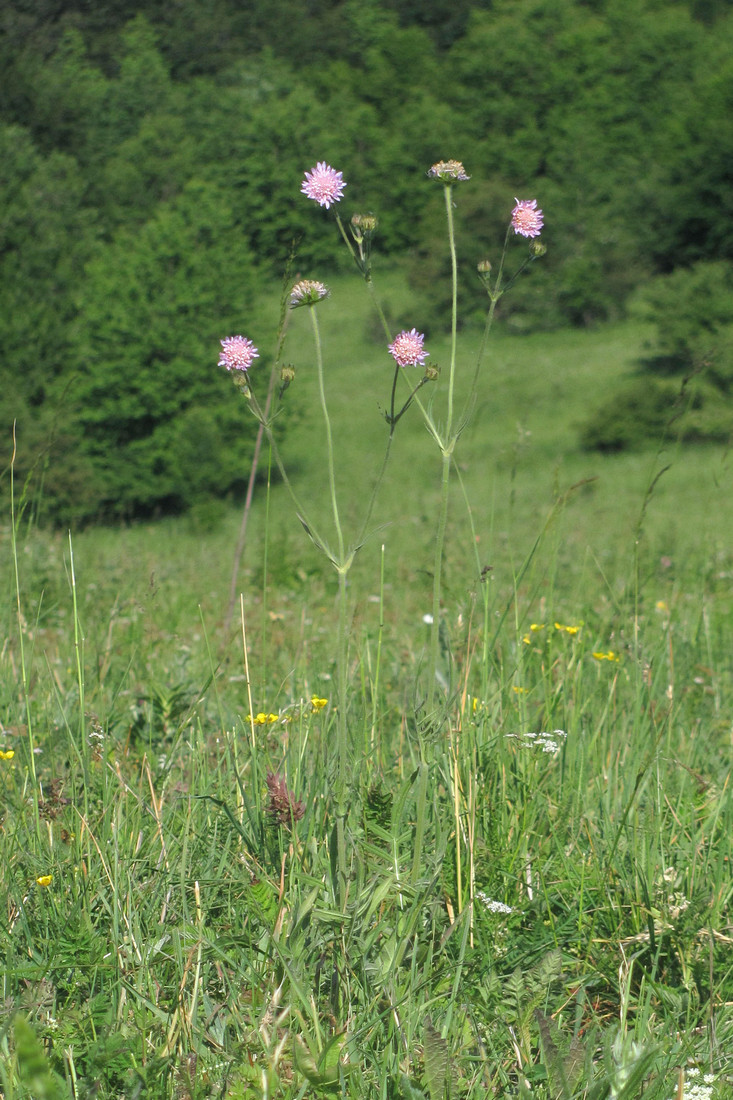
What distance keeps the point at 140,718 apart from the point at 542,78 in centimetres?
5719

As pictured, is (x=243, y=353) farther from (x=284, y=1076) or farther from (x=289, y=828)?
(x=284, y=1076)

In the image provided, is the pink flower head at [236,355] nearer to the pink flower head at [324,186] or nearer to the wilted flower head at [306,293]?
the wilted flower head at [306,293]

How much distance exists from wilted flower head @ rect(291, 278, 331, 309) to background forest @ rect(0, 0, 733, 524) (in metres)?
0.20

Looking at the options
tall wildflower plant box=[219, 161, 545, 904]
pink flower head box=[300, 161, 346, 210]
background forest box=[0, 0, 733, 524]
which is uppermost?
background forest box=[0, 0, 733, 524]

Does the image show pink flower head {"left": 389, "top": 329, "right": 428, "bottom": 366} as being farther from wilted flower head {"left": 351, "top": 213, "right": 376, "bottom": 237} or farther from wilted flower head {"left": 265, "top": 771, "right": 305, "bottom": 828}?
wilted flower head {"left": 265, "top": 771, "right": 305, "bottom": 828}

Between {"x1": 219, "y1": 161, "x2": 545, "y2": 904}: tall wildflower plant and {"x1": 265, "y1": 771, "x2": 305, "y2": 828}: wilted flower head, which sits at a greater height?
{"x1": 219, "y1": 161, "x2": 545, "y2": 904}: tall wildflower plant

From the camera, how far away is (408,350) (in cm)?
128

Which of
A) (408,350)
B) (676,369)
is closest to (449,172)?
(408,350)

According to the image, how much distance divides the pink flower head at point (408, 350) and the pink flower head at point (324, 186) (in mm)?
204

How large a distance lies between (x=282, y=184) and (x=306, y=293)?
4030 centimetres

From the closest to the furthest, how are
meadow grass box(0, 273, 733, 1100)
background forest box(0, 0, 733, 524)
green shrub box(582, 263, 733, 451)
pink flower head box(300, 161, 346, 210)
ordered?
meadow grass box(0, 273, 733, 1100)
pink flower head box(300, 161, 346, 210)
green shrub box(582, 263, 733, 451)
background forest box(0, 0, 733, 524)

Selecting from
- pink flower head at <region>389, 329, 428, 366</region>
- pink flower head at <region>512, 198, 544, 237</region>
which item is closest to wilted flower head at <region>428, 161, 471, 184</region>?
pink flower head at <region>512, 198, 544, 237</region>

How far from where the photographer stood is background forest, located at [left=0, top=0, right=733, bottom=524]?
2256cm

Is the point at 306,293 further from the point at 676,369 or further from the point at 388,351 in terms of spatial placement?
the point at 676,369
